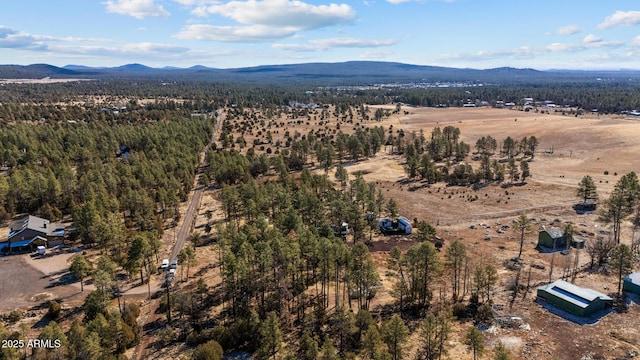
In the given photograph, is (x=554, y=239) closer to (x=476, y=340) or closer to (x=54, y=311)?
(x=476, y=340)

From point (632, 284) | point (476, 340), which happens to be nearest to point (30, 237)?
point (476, 340)

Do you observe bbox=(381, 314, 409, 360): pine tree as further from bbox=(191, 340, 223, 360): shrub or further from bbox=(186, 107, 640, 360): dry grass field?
bbox=(191, 340, 223, 360): shrub

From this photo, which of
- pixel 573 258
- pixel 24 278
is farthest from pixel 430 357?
pixel 24 278

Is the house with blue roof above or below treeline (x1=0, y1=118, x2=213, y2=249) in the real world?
below

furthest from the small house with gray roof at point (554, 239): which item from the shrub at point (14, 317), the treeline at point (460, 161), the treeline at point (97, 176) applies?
the shrub at point (14, 317)

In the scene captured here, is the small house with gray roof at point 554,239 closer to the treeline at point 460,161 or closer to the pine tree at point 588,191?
the pine tree at point 588,191

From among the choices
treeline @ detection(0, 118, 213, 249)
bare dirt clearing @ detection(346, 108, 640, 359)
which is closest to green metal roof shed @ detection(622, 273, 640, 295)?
bare dirt clearing @ detection(346, 108, 640, 359)
